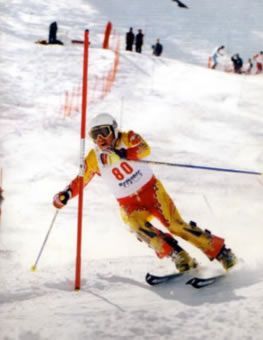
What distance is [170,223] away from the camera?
5.19 meters

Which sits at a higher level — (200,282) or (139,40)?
(139,40)

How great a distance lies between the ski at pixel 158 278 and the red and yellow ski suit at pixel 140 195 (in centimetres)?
18

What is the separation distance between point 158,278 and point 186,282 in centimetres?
22

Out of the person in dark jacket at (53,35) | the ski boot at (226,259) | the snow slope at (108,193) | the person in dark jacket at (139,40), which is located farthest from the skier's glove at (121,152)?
the person in dark jacket at (53,35)

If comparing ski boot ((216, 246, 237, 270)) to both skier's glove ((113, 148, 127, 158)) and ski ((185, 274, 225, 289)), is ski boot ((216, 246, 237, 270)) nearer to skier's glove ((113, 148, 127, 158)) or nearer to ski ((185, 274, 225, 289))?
ski ((185, 274, 225, 289))

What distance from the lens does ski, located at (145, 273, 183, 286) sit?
16.1 feet

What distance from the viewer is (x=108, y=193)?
9000mm

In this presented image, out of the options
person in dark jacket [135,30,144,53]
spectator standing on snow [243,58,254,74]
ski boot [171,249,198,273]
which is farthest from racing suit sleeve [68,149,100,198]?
spectator standing on snow [243,58,254,74]

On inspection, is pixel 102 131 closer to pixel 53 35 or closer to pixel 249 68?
pixel 53 35

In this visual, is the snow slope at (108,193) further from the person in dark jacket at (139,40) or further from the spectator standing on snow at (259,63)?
the spectator standing on snow at (259,63)

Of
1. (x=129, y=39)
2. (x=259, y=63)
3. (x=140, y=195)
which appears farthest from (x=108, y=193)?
(x=259, y=63)

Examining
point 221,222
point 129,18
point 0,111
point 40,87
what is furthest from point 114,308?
point 129,18

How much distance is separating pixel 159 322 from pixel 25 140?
25.4 feet

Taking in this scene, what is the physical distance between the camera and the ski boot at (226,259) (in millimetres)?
5039
